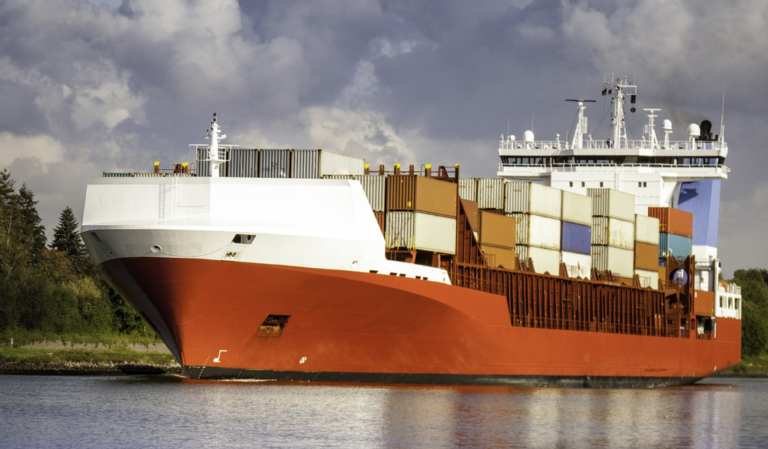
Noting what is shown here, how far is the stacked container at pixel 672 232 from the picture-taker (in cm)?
5188

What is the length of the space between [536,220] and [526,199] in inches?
43.0

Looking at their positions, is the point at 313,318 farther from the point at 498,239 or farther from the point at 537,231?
the point at 537,231

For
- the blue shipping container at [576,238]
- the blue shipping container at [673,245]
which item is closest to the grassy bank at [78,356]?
the blue shipping container at [576,238]

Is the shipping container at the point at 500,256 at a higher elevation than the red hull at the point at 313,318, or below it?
higher

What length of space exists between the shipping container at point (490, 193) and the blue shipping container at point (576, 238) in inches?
138

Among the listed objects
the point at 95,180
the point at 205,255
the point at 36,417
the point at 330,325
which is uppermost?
the point at 95,180

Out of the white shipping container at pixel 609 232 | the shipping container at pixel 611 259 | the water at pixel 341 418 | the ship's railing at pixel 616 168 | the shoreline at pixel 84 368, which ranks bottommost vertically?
the shoreline at pixel 84 368

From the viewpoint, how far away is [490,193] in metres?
41.6

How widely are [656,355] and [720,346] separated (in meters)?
8.47

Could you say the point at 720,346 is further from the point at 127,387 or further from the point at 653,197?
the point at 127,387

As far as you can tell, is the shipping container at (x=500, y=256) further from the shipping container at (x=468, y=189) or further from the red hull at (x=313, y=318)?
the shipping container at (x=468, y=189)

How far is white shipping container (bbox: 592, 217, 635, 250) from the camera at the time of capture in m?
45.7

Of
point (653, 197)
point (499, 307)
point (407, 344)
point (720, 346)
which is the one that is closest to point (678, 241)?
point (653, 197)

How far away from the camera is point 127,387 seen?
3578cm
